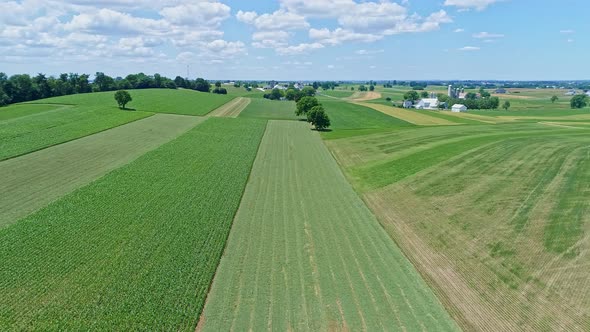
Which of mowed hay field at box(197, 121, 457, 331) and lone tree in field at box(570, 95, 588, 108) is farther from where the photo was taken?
lone tree in field at box(570, 95, 588, 108)

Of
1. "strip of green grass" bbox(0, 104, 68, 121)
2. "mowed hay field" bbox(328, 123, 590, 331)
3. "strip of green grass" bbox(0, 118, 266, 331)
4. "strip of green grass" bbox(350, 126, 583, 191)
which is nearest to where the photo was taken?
"strip of green grass" bbox(0, 118, 266, 331)

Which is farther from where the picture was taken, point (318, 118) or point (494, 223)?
point (318, 118)

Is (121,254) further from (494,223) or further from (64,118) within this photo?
(64,118)

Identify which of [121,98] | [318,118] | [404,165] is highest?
[121,98]

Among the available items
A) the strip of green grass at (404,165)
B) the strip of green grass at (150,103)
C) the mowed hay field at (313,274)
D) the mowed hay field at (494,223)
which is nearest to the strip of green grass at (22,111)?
the strip of green grass at (150,103)

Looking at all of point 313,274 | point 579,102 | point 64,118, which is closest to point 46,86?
point 64,118

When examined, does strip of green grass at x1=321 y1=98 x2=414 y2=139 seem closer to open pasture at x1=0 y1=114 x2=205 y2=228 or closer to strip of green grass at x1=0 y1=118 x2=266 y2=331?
open pasture at x1=0 y1=114 x2=205 y2=228

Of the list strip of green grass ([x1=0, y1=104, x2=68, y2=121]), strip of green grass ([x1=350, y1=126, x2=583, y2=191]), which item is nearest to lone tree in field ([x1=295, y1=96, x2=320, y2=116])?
strip of green grass ([x1=350, y1=126, x2=583, y2=191])
